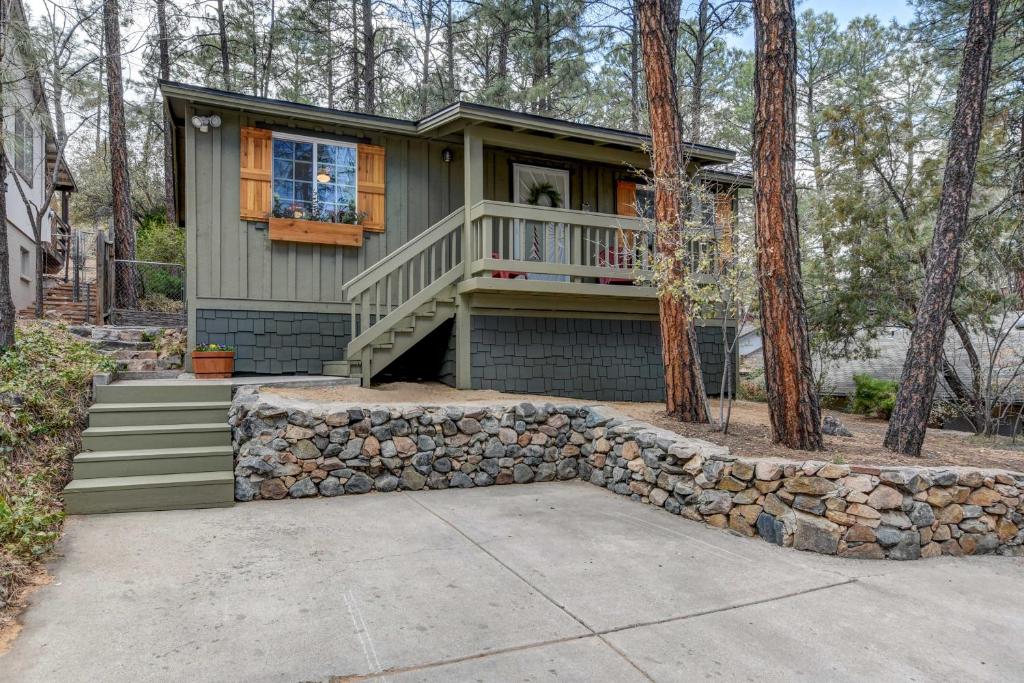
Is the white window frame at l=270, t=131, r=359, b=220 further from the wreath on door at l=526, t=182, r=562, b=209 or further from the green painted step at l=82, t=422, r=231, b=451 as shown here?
the green painted step at l=82, t=422, r=231, b=451

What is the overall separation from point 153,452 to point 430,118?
492 cm

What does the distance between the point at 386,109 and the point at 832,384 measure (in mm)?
12799

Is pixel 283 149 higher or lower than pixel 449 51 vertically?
lower

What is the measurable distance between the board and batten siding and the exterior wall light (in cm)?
9

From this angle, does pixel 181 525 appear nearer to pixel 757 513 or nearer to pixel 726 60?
pixel 757 513

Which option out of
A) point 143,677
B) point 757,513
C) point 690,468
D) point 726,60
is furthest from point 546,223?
point 726,60

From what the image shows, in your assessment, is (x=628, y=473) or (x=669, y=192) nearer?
(x=628, y=473)

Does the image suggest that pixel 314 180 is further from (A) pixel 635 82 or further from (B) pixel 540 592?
(A) pixel 635 82

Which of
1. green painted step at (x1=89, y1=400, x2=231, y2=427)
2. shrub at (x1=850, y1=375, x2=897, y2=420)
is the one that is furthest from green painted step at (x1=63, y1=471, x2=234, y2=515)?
shrub at (x1=850, y1=375, x2=897, y2=420)

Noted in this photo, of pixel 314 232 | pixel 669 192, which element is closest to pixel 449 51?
pixel 314 232

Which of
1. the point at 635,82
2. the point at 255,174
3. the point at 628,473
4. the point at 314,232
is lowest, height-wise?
the point at 628,473

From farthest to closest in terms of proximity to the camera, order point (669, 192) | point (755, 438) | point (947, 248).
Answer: point (669, 192), point (755, 438), point (947, 248)

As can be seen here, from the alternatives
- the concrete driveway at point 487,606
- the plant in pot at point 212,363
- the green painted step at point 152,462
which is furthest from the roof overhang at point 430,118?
the concrete driveway at point 487,606

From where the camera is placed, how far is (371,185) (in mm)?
7812
